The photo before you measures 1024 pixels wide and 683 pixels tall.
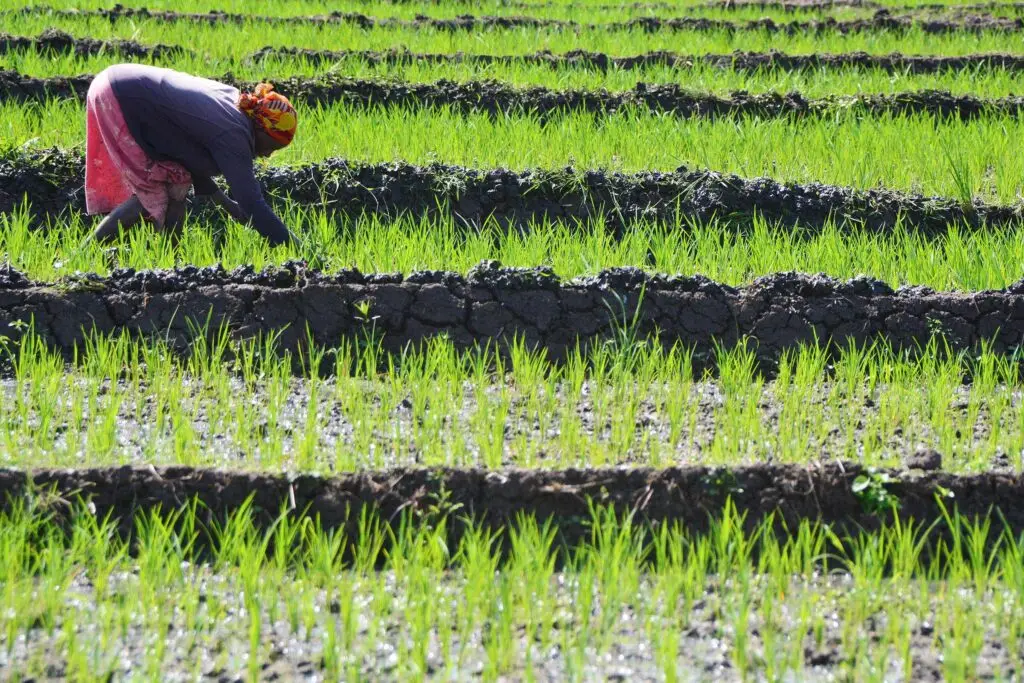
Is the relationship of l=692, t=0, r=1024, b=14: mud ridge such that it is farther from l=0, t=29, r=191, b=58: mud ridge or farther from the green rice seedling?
l=0, t=29, r=191, b=58: mud ridge

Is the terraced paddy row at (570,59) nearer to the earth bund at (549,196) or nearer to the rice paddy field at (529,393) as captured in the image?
the rice paddy field at (529,393)

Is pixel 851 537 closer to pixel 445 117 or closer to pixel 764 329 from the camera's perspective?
pixel 764 329

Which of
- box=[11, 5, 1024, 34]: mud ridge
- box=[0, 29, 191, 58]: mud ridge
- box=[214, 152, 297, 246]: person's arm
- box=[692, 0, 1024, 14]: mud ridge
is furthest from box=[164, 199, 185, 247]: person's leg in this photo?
box=[692, 0, 1024, 14]: mud ridge

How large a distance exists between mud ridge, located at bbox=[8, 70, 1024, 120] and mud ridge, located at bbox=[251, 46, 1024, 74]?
751 millimetres

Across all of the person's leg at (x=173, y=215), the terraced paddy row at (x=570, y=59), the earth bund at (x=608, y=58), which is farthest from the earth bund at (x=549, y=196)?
the earth bund at (x=608, y=58)

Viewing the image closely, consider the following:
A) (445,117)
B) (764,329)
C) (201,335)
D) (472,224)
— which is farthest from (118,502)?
(445,117)

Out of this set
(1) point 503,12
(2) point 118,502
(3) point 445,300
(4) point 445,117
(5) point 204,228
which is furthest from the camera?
(1) point 503,12

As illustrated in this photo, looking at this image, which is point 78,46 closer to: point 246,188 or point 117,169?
point 117,169

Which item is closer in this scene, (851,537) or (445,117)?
(851,537)

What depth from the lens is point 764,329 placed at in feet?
12.8

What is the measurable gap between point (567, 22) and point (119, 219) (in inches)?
217

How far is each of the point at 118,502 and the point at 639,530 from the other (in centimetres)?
115

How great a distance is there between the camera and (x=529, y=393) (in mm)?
3512

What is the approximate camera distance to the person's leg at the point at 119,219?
4.38 metres
